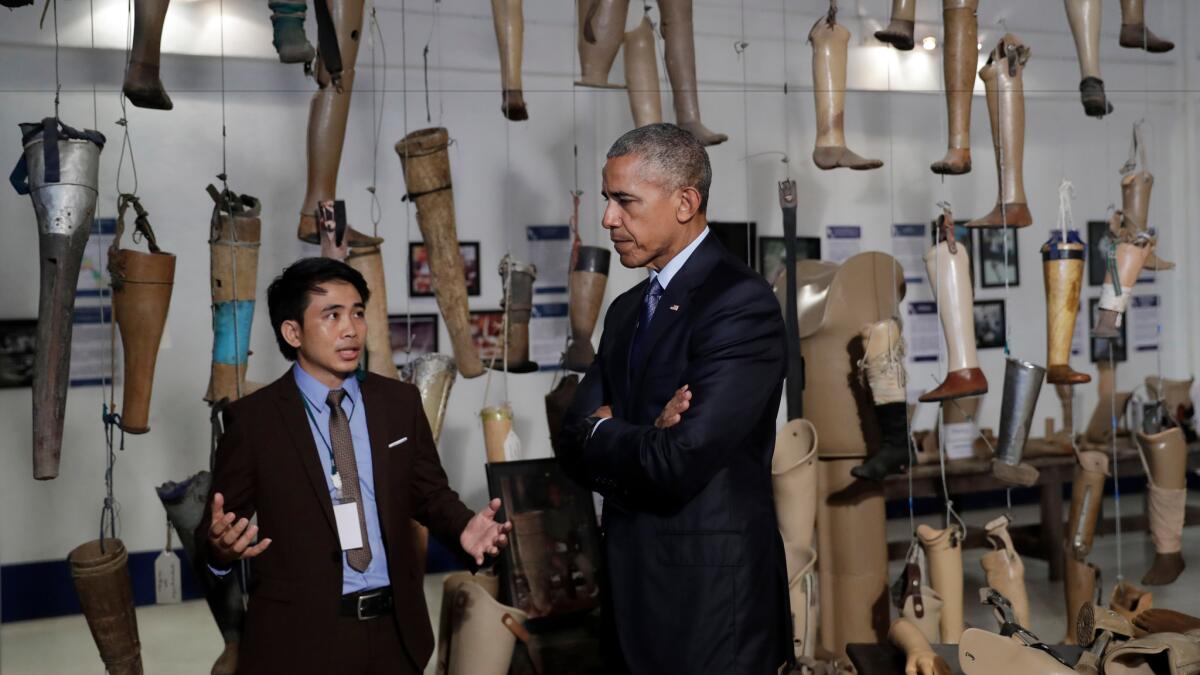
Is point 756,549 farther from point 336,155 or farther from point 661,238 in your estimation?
point 336,155

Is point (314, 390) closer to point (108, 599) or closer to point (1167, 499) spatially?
point (108, 599)

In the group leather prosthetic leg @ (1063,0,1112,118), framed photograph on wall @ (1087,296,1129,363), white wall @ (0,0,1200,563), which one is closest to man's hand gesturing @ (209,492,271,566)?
white wall @ (0,0,1200,563)

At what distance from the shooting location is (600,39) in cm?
391

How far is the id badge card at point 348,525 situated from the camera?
262cm

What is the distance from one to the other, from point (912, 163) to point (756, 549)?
5.49m

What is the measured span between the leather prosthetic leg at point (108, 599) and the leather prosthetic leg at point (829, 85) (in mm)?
2527

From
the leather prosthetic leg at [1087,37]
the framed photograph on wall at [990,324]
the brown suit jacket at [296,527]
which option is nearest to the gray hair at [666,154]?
the brown suit jacket at [296,527]

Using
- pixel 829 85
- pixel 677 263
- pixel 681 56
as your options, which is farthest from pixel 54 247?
pixel 829 85

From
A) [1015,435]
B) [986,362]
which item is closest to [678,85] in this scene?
[1015,435]

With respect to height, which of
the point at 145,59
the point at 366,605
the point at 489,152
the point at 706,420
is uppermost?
the point at 489,152

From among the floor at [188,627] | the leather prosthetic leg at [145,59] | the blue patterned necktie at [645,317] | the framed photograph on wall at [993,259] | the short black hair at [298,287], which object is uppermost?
the leather prosthetic leg at [145,59]

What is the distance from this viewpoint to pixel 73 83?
17.6 feet

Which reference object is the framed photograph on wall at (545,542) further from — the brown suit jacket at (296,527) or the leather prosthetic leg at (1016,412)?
the leather prosthetic leg at (1016,412)

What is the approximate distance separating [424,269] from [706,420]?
4.19m
